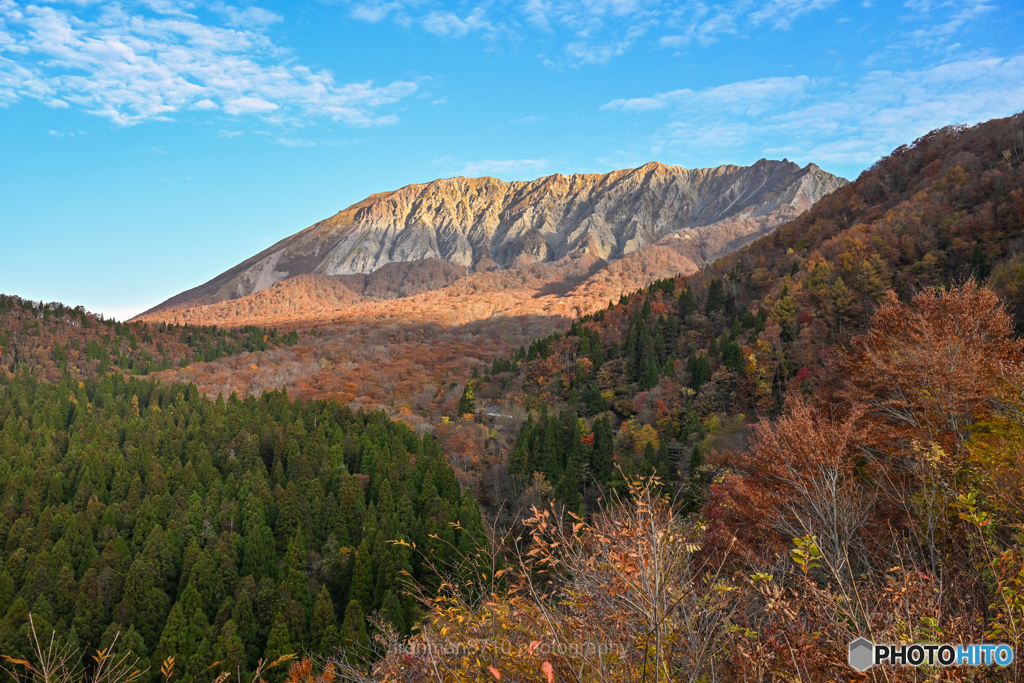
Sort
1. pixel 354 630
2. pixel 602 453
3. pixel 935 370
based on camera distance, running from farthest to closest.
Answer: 1. pixel 602 453
2. pixel 354 630
3. pixel 935 370

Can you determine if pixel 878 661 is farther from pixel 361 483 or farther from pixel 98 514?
pixel 98 514

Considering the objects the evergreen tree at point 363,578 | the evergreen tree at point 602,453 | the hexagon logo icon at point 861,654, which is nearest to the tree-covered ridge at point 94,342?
the evergreen tree at point 363,578

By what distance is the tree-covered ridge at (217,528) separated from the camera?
3241 cm

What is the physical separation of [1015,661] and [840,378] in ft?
94.6

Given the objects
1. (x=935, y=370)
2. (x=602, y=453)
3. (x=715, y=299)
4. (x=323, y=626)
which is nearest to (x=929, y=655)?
(x=935, y=370)

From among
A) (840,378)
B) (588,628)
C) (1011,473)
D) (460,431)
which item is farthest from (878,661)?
(460,431)

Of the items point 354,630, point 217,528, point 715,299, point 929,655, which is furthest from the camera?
point 715,299

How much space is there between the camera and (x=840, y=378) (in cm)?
3050

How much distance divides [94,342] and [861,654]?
14139cm

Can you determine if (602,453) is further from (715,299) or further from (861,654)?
(861,654)

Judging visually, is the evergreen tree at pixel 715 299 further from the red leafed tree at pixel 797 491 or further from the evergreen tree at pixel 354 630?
the red leafed tree at pixel 797 491

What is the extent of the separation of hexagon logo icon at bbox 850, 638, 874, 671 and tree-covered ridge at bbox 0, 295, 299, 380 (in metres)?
128

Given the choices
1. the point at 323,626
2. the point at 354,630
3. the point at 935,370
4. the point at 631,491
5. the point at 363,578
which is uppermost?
the point at 631,491

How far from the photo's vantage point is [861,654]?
5.13 metres
